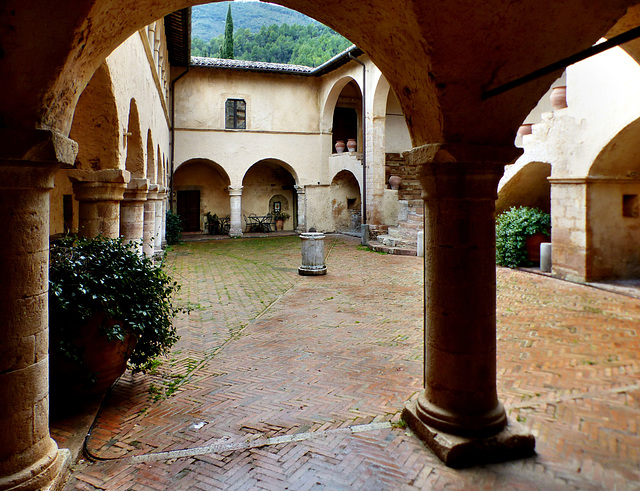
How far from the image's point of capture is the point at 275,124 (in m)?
23.8

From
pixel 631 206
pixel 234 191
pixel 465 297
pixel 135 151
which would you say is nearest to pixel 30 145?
pixel 465 297

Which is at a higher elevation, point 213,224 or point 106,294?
point 213,224

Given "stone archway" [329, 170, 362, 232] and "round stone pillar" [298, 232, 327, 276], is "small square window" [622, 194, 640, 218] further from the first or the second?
"stone archway" [329, 170, 362, 232]

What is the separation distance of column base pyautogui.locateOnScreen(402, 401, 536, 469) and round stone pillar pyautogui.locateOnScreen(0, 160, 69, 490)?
2602mm

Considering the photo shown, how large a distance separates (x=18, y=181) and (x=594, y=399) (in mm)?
5087

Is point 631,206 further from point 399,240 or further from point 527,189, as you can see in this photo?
point 399,240

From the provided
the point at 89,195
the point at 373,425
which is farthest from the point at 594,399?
the point at 89,195

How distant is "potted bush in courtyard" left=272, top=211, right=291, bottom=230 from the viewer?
26.8 m

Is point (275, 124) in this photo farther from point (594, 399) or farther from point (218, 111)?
point (594, 399)

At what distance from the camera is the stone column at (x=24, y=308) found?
276cm

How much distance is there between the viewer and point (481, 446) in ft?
11.1

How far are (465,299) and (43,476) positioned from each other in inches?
120

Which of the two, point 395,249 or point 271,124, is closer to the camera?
point 395,249

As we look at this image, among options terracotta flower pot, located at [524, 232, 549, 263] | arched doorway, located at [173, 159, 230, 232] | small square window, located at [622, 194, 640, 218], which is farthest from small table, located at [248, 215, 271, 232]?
small square window, located at [622, 194, 640, 218]
